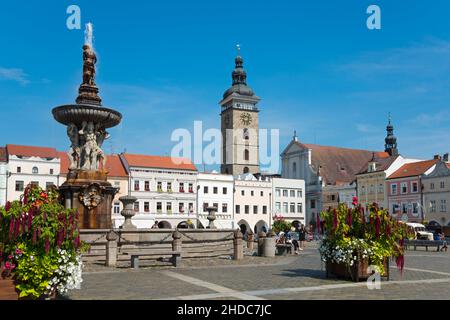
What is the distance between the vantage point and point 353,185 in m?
70.7

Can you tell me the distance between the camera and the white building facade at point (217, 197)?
64.7m

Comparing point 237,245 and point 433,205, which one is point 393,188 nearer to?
point 433,205

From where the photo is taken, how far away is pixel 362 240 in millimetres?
12211

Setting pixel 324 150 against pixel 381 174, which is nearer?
pixel 381 174

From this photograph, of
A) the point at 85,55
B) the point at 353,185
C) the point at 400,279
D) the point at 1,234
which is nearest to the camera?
the point at 1,234

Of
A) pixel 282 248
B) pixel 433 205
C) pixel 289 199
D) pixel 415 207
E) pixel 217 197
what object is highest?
pixel 217 197

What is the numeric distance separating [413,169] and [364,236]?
5389cm

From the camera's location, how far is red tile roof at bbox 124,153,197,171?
61375 mm

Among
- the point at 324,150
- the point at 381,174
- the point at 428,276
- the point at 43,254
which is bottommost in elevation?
the point at 428,276

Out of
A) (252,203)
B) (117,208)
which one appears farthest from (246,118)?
(117,208)

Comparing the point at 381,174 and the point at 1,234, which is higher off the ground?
the point at 381,174
